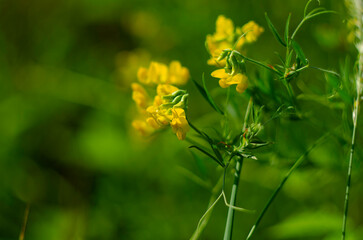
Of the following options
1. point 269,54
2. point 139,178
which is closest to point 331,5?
point 269,54

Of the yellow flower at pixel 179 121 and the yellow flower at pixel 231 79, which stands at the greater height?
the yellow flower at pixel 231 79

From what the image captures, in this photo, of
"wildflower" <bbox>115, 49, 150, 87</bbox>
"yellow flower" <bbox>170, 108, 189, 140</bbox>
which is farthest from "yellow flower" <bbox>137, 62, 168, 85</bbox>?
"wildflower" <bbox>115, 49, 150, 87</bbox>

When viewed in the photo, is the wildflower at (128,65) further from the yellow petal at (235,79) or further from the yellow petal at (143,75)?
the yellow petal at (235,79)

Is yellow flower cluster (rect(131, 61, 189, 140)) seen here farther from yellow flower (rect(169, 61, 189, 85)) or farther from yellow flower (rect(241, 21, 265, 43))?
yellow flower (rect(241, 21, 265, 43))

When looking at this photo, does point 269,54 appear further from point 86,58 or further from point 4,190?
point 4,190

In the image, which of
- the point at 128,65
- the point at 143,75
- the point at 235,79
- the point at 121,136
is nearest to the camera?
the point at 235,79

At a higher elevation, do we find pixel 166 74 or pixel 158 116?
pixel 166 74

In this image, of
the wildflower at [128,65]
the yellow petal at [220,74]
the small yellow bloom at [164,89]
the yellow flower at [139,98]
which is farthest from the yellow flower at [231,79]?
the wildflower at [128,65]

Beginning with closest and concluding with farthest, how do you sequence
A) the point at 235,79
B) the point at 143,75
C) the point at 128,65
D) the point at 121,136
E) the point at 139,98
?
the point at 235,79, the point at 139,98, the point at 143,75, the point at 121,136, the point at 128,65

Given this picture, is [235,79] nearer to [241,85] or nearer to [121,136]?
[241,85]

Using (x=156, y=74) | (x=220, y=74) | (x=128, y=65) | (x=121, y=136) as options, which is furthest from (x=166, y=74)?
(x=128, y=65)
